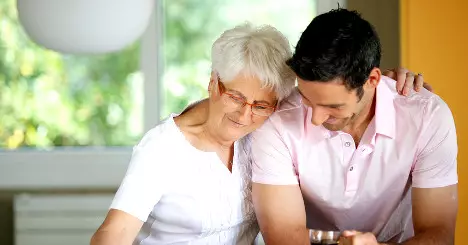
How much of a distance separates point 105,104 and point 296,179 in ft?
9.23

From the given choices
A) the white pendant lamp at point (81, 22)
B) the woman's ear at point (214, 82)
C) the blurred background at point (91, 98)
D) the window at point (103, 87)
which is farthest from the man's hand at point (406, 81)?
the window at point (103, 87)

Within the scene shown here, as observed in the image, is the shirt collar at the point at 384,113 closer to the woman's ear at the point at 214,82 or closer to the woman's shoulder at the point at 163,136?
the woman's ear at the point at 214,82

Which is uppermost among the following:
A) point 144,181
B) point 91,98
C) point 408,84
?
point 408,84

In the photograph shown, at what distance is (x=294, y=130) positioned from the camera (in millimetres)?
2258

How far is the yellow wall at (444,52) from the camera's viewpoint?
3.67 m

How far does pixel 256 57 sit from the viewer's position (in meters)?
2.14

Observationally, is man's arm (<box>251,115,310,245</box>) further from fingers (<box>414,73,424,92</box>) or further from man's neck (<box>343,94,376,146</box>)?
fingers (<box>414,73,424,92</box>)

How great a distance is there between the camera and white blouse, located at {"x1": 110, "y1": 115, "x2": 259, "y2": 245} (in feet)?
7.29

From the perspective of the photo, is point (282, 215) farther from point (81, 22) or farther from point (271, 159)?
point (81, 22)

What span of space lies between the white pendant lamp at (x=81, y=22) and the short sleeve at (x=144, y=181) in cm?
36

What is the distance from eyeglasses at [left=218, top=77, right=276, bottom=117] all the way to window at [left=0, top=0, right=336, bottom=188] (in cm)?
254

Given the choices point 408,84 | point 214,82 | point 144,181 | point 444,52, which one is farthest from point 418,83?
point 444,52

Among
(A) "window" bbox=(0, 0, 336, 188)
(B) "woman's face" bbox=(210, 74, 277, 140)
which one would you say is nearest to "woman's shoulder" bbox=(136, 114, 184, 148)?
(B) "woman's face" bbox=(210, 74, 277, 140)

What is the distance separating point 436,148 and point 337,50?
1.43 ft
